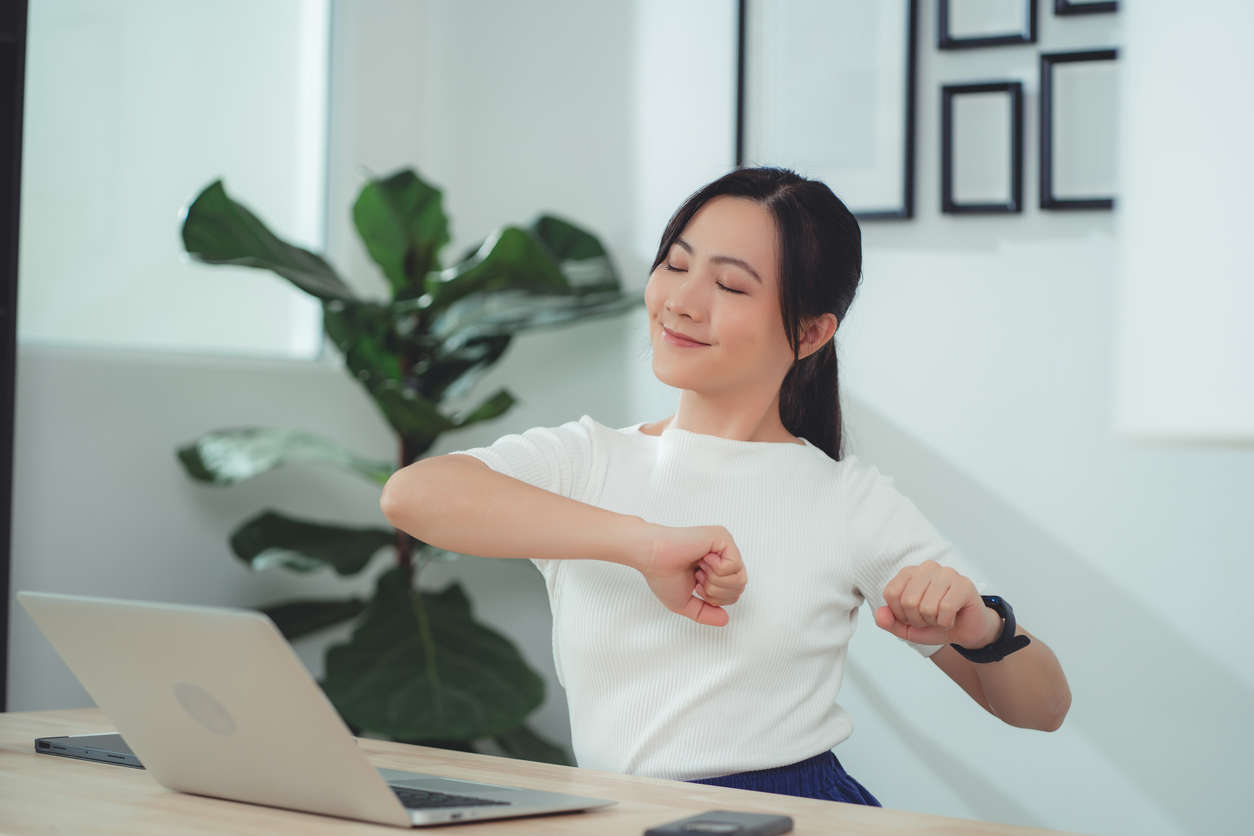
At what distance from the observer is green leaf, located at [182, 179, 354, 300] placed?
2166mm

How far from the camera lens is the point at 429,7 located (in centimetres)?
297

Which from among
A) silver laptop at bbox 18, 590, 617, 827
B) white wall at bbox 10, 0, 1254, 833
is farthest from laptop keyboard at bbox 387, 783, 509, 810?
white wall at bbox 10, 0, 1254, 833

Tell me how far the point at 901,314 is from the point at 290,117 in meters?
1.38

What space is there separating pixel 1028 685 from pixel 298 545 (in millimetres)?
1516

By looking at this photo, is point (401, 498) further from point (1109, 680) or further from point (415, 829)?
point (1109, 680)

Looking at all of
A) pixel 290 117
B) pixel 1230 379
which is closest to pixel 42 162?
pixel 290 117

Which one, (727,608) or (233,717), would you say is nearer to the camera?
(233,717)

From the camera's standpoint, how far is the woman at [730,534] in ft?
3.79

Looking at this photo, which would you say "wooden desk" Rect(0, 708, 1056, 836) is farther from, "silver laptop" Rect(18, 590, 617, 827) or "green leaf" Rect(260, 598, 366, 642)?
"green leaf" Rect(260, 598, 366, 642)

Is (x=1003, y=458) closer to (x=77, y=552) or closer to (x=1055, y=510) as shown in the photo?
(x=1055, y=510)

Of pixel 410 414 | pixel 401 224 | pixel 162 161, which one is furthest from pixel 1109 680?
pixel 162 161

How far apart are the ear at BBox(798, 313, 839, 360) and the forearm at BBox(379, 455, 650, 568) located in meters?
0.33

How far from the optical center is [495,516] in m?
1.15

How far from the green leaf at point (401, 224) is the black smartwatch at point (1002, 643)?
62.5 inches
